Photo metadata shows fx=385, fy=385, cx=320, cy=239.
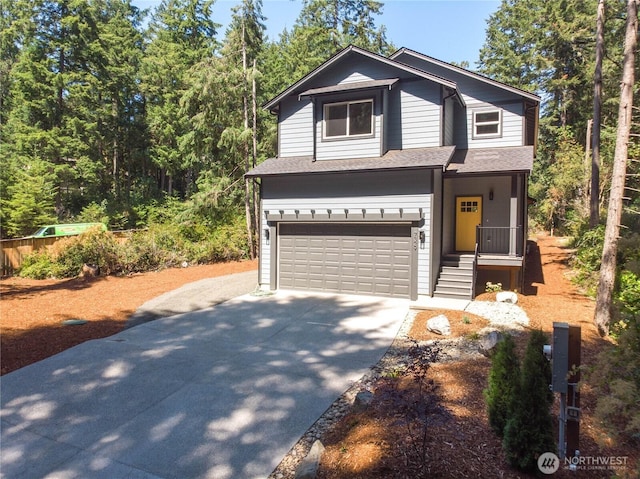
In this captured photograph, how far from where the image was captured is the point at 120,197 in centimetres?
3116

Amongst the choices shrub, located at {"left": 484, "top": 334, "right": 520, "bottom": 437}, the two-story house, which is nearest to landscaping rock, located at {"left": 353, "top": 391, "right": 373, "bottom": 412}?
shrub, located at {"left": 484, "top": 334, "right": 520, "bottom": 437}

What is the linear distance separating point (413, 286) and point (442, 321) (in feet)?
9.86

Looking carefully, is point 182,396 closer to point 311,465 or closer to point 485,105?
point 311,465

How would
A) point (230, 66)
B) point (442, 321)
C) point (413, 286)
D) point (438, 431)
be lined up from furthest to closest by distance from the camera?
point (230, 66) → point (413, 286) → point (442, 321) → point (438, 431)

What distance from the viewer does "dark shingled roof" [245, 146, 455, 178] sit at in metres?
11.1

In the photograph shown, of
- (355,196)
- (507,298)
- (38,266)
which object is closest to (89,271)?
(38,266)

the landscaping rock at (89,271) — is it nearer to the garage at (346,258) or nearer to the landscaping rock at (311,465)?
the garage at (346,258)

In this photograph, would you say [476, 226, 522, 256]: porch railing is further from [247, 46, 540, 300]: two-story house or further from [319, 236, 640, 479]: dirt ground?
[319, 236, 640, 479]: dirt ground

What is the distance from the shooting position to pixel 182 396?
554 cm

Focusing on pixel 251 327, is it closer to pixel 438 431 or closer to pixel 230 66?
pixel 438 431

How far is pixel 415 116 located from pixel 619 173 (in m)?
5.76

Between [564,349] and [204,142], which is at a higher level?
[204,142]

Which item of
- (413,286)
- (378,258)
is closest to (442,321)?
(413,286)

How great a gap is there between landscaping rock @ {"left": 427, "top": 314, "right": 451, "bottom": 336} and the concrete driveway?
85 centimetres
